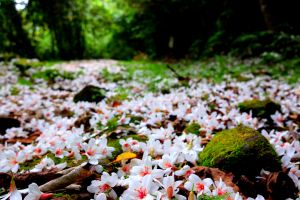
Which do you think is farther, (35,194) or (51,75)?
(51,75)

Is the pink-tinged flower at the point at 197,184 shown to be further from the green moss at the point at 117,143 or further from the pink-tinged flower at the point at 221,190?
the green moss at the point at 117,143

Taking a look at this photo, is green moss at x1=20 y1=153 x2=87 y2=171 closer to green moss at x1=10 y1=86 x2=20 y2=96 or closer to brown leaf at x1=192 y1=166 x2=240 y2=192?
brown leaf at x1=192 y1=166 x2=240 y2=192

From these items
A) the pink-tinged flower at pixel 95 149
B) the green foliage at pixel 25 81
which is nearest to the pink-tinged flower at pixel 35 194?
the pink-tinged flower at pixel 95 149

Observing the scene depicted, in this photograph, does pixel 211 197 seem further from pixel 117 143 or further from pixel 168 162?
pixel 117 143

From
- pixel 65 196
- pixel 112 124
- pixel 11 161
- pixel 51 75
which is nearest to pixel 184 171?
pixel 65 196

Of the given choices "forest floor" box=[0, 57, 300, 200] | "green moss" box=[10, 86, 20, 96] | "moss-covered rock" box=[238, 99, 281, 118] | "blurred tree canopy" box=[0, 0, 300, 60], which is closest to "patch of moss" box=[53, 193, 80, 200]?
"forest floor" box=[0, 57, 300, 200]

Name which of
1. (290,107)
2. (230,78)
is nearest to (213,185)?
(290,107)

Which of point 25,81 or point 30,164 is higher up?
point 25,81

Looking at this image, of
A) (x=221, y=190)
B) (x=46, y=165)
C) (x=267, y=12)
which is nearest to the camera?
(x=221, y=190)
